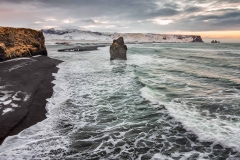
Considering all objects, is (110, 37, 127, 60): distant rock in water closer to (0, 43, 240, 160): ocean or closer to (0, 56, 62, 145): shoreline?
(0, 56, 62, 145): shoreline

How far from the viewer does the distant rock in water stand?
33969 millimetres

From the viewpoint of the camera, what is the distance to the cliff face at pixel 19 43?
2435 cm

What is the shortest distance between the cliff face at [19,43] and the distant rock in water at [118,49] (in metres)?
12.4

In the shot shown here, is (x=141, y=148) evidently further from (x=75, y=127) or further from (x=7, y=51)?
(x=7, y=51)

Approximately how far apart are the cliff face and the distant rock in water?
12374 mm

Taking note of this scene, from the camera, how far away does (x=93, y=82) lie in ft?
57.8

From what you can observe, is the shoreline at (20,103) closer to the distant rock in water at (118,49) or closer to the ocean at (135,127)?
the ocean at (135,127)

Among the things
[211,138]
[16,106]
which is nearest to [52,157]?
[16,106]

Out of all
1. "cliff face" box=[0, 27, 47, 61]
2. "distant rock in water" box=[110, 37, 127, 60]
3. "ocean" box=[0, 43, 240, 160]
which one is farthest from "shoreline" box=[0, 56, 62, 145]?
"distant rock in water" box=[110, 37, 127, 60]

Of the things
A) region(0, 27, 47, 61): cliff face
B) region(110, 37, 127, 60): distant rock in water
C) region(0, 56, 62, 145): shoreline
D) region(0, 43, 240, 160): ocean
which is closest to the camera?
region(0, 43, 240, 160): ocean

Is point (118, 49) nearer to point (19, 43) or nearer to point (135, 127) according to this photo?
point (19, 43)

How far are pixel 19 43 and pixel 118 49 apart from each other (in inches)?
615

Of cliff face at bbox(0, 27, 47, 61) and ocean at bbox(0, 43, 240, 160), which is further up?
cliff face at bbox(0, 27, 47, 61)

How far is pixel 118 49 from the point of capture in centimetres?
3475
